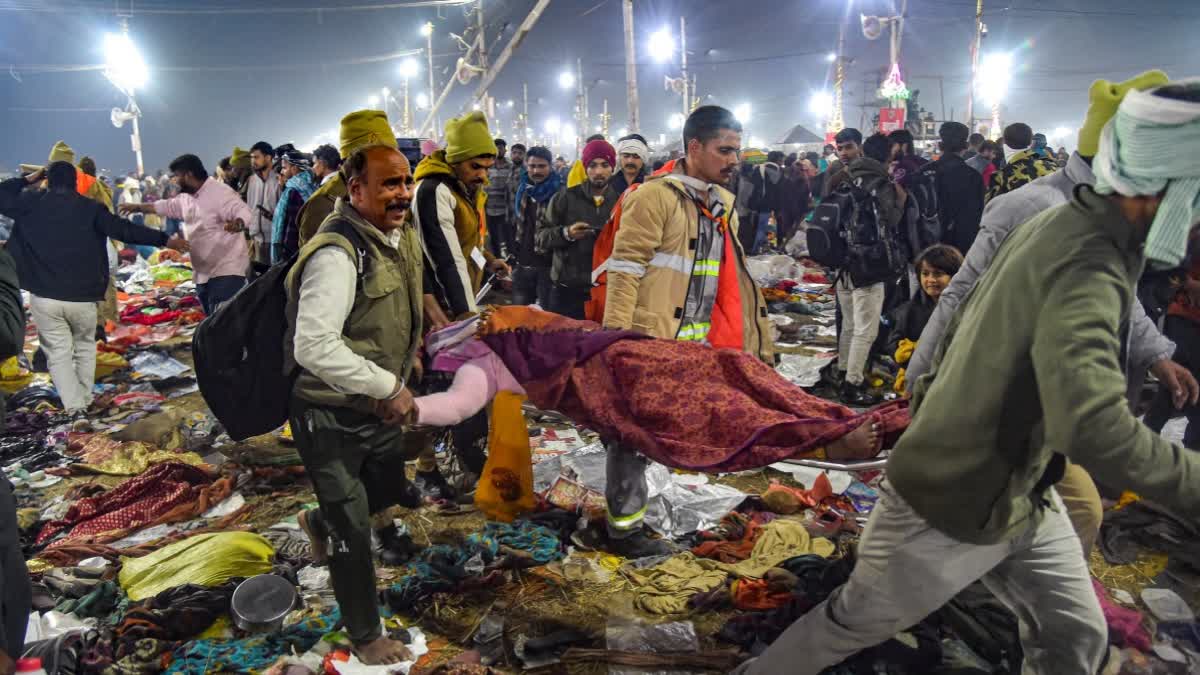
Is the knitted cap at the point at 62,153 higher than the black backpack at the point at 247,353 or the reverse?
higher

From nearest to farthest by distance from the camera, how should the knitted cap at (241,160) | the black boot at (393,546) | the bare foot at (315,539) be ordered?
the bare foot at (315,539)
the black boot at (393,546)
the knitted cap at (241,160)

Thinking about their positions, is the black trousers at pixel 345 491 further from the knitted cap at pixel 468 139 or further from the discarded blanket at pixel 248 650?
the knitted cap at pixel 468 139

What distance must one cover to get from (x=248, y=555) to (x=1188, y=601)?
15.4ft

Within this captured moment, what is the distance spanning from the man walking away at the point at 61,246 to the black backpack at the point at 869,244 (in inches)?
224

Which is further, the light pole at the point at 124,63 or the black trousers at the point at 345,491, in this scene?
the light pole at the point at 124,63

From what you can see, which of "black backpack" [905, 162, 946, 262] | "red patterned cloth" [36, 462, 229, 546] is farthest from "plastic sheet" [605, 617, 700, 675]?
"black backpack" [905, 162, 946, 262]

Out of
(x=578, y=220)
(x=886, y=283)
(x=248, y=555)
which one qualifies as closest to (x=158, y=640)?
(x=248, y=555)

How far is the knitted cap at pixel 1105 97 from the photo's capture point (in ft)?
5.94

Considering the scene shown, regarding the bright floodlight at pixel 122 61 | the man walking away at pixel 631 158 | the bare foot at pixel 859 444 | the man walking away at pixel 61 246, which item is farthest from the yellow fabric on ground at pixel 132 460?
the bright floodlight at pixel 122 61

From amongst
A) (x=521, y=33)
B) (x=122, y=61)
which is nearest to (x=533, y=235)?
(x=521, y=33)

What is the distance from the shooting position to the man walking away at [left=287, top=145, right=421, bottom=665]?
2639 millimetres

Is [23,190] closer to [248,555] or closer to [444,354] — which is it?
[248,555]

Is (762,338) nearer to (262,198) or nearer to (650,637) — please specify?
(650,637)

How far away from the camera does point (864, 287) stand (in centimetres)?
612
